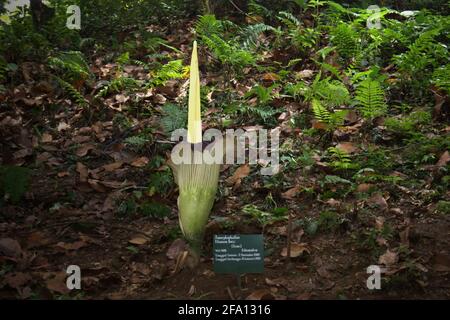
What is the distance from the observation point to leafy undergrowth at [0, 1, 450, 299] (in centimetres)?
330

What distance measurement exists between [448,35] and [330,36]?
1.36 meters

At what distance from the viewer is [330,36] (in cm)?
657

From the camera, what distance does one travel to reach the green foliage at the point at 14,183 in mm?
3982

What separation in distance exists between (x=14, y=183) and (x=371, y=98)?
3238mm

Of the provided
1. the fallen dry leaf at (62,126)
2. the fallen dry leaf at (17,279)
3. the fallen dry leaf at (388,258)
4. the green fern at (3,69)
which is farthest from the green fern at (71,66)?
the fallen dry leaf at (388,258)

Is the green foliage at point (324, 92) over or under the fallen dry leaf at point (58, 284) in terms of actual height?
over

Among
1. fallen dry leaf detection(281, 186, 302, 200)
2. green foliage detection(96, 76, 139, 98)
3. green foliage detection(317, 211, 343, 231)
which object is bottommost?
green foliage detection(317, 211, 343, 231)

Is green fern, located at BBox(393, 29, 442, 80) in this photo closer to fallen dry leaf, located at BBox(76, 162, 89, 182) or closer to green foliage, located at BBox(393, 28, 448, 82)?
green foliage, located at BBox(393, 28, 448, 82)

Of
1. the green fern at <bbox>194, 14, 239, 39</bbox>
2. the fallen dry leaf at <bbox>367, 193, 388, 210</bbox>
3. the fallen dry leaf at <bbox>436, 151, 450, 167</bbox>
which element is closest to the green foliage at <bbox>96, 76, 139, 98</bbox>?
the green fern at <bbox>194, 14, 239, 39</bbox>

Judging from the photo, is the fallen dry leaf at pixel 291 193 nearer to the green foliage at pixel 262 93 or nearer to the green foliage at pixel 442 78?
the green foliage at pixel 262 93

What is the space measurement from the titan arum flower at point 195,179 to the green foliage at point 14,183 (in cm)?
140

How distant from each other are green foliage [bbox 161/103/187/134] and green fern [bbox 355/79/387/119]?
1659 millimetres
